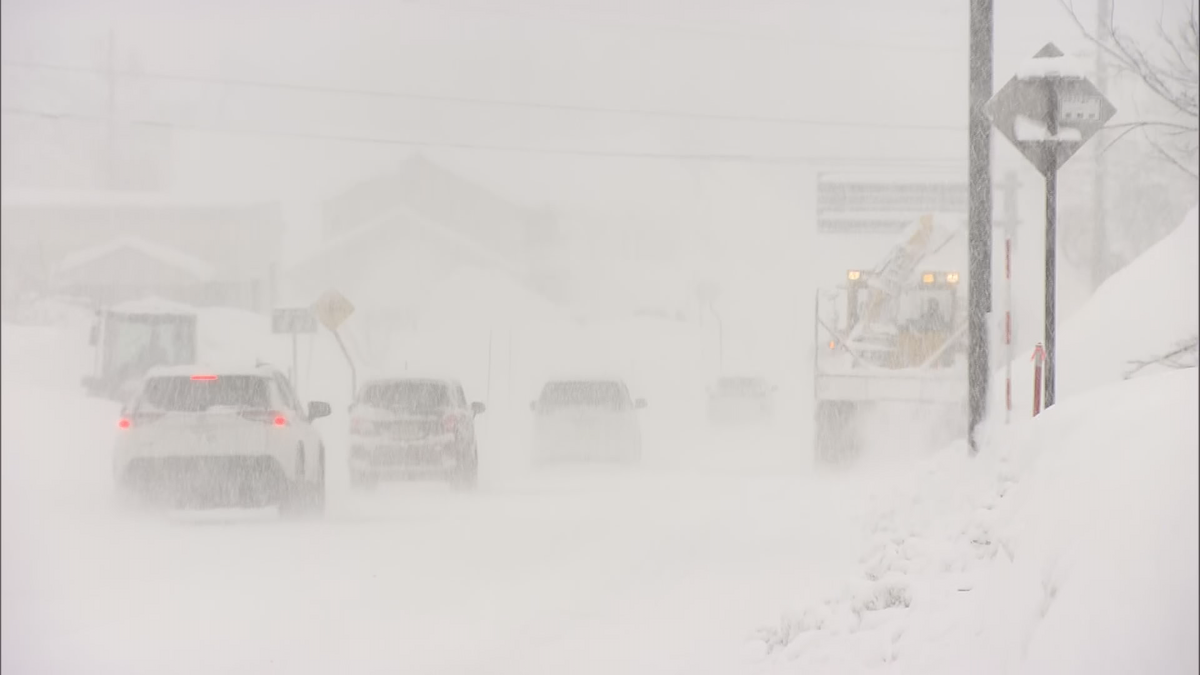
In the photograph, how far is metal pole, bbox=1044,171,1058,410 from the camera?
36.6 feet

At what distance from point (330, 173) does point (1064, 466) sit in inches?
3271

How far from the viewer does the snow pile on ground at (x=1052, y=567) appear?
5.35 metres

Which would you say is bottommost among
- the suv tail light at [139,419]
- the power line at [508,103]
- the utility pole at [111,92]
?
the suv tail light at [139,419]

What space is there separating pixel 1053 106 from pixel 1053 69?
0.27 m

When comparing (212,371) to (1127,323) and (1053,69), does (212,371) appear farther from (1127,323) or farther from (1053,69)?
(1127,323)

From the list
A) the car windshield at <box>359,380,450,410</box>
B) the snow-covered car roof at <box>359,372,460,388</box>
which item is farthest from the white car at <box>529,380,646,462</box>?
the car windshield at <box>359,380,450,410</box>

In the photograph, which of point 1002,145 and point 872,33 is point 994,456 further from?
point 872,33

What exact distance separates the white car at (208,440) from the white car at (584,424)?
21.3 ft

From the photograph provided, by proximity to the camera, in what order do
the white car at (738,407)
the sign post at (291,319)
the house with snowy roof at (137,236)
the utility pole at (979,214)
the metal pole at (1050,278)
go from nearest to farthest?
the metal pole at (1050,278) < the utility pole at (979,214) < the sign post at (291,319) < the white car at (738,407) < the house with snowy roof at (137,236)

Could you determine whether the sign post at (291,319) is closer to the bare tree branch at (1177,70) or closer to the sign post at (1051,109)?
the sign post at (1051,109)

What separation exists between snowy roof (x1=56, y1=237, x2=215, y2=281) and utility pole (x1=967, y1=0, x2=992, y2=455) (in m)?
51.1

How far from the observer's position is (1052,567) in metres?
6.49

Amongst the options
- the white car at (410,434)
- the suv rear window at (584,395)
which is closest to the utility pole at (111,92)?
the suv rear window at (584,395)

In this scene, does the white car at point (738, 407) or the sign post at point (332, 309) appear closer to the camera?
the sign post at point (332, 309)
